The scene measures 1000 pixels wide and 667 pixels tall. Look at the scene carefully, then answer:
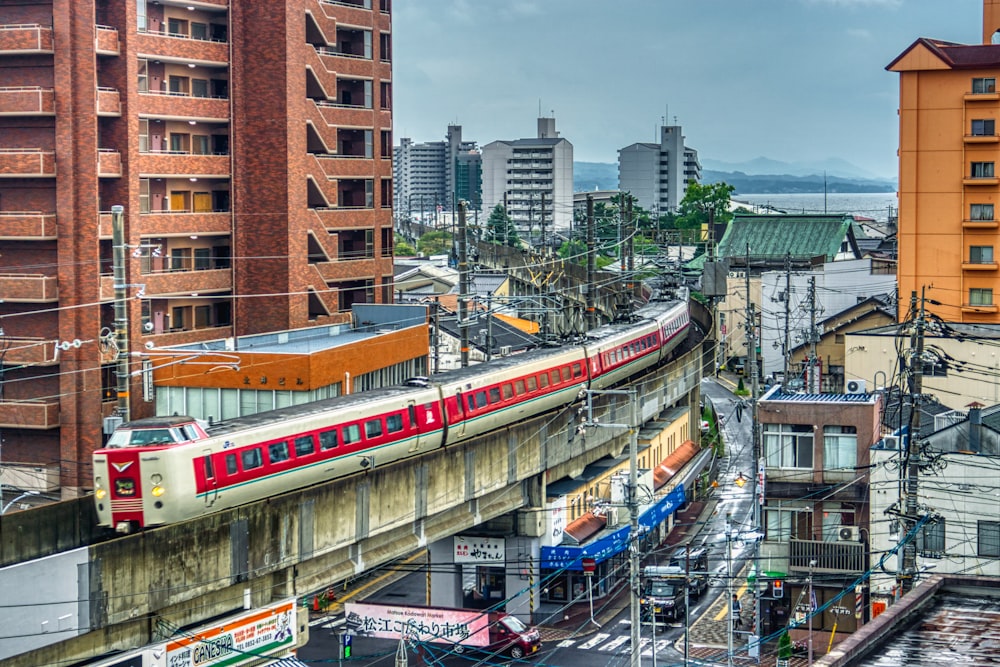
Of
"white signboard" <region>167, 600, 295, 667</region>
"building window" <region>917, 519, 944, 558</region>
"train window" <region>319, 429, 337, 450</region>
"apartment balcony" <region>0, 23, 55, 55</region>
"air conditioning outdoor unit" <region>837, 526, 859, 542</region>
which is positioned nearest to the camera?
"white signboard" <region>167, 600, 295, 667</region>

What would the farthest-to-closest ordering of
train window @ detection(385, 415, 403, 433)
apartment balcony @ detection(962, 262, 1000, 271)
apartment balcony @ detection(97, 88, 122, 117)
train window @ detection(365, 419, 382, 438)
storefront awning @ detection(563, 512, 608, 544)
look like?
apartment balcony @ detection(962, 262, 1000, 271)
apartment balcony @ detection(97, 88, 122, 117)
storefront awning @ detection(563, 512, 608, 544)
train window @ detection(385, 415, 403, 433)
train window @ detection(365, 419, 382, 438)

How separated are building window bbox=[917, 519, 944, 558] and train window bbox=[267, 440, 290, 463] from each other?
18.4 meters

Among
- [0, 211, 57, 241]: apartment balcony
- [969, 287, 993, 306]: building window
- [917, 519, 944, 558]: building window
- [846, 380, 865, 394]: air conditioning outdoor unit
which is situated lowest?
[917, 519, 944, 558]: building window

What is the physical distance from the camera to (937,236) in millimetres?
68625

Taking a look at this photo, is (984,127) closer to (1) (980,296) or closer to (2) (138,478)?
(1) (980,296)

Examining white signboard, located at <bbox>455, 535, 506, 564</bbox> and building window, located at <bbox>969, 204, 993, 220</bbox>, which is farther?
building window, located at <bbox>969, 204, 993, 220</bbox>

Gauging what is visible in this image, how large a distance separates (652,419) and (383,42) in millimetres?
22058

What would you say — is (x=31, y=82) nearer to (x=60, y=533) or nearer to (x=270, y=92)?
(x=270, y=92)

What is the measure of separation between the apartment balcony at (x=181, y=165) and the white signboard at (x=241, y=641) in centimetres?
2510

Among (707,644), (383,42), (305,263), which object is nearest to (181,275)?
(305,263)

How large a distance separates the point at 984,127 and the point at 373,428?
136ft

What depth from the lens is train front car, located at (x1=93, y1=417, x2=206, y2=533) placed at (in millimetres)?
30422

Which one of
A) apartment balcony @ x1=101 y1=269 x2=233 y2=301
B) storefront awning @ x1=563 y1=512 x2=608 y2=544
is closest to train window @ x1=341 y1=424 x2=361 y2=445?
storefront awning @ x1=563 y1=512 x2=608 y2=544

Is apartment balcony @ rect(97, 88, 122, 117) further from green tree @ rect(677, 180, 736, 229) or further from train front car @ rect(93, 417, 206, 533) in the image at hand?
green tree @ rect(677, 180, 736, 229)
